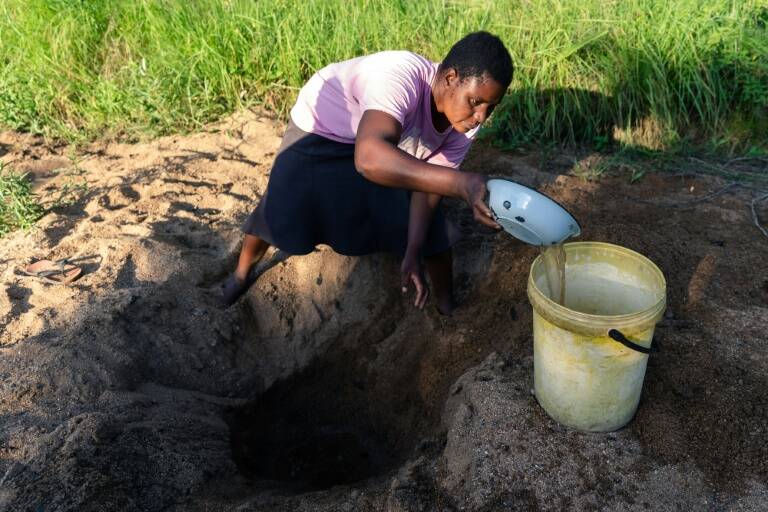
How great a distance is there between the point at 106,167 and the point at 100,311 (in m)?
1.28

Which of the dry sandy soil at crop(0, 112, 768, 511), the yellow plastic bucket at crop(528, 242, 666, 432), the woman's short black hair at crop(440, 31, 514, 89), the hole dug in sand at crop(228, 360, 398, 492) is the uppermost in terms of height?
the woman's short black hair at crop(440, 31, 514, 89)

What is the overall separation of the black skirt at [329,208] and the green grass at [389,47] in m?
1.30

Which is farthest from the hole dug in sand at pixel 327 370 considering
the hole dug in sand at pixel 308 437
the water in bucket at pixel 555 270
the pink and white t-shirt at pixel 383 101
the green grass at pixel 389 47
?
the green grass at pixel 389 47

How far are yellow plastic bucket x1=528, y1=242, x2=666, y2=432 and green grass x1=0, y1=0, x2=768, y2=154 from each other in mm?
1687

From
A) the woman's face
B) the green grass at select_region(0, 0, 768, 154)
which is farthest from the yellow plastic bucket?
the green grass at select_region(0, 0, 768, 154)

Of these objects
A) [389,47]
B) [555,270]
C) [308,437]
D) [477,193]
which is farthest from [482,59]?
[389,47]

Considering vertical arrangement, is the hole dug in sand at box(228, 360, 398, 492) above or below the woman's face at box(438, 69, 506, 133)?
below

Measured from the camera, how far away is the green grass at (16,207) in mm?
3040

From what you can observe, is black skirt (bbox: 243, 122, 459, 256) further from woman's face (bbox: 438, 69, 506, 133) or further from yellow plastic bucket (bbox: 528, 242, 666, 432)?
yellow plastic bucket (bbox: 528, 242, 666, 432)

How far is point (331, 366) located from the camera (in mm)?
2818

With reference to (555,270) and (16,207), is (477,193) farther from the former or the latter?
(16,207)

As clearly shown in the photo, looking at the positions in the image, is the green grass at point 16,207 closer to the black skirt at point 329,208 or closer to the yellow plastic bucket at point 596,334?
the black skirt at point 329,208

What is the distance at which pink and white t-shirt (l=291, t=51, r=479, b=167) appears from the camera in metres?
1.95

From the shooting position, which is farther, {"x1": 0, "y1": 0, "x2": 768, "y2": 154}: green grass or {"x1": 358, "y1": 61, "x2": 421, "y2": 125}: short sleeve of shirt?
{"x1": 0, "y1": 0, "x2": 768, "y2": 154}: green grass
